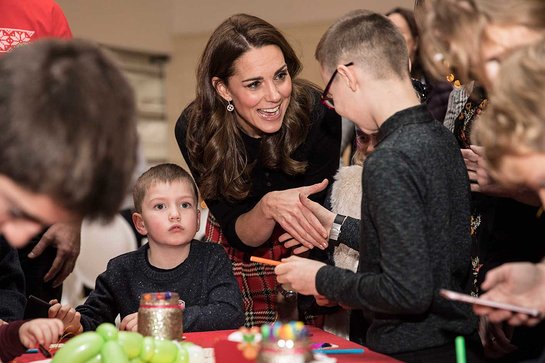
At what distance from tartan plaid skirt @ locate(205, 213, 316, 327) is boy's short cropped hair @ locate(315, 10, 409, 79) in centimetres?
95

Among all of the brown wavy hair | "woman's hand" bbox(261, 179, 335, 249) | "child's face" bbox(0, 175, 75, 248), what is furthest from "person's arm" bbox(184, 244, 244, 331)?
"child's face" bbox(0, 175, 75, 248)

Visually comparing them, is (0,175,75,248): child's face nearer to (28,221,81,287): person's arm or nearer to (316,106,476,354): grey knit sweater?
(316,106,476,354): grey knit sweater

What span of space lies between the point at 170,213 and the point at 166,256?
14 cm

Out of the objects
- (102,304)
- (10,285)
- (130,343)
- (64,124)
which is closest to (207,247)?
(102,304)

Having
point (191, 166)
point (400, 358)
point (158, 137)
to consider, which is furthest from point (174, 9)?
point (400, 358)

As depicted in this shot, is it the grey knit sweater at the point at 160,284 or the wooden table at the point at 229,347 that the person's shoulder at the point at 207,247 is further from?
the wooden table at the point at 229,347

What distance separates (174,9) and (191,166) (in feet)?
18.1

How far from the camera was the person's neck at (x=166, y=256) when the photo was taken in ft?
8.41

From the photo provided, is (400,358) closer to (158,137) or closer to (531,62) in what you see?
(531,62)

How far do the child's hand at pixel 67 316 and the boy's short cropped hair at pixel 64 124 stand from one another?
920mm

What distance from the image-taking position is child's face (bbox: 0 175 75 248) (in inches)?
52.9

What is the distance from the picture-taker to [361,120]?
2008 millimetres

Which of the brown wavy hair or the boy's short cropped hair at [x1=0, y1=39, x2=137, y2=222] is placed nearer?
the boy's short cropped hair at [x1=0, y1=39, x2=137, y2=222]

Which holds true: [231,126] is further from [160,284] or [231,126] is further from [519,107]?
[519,107]
